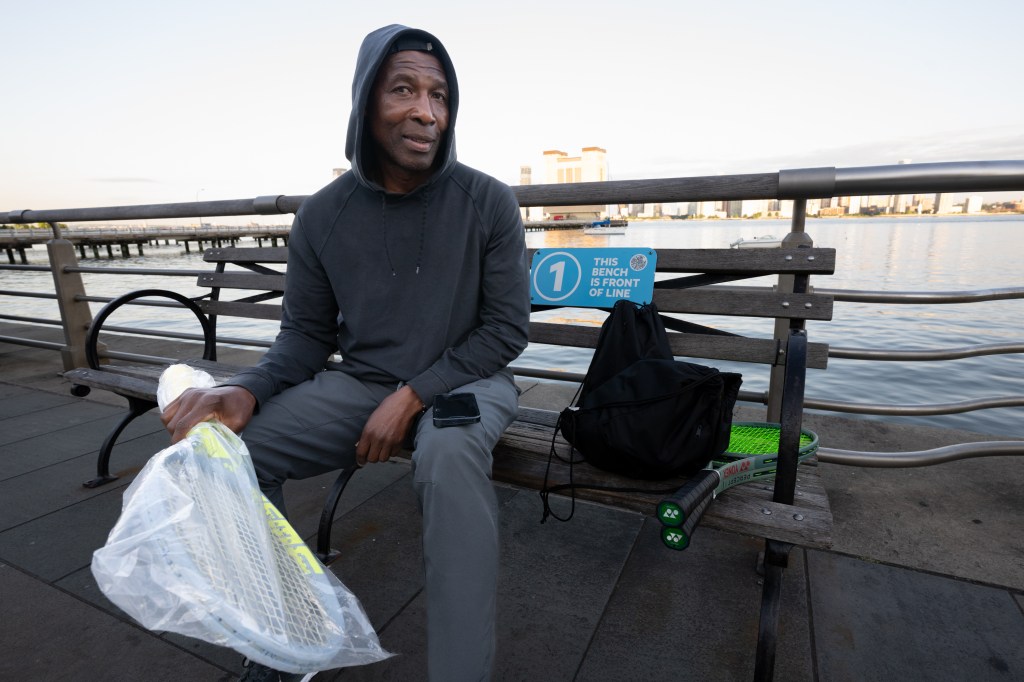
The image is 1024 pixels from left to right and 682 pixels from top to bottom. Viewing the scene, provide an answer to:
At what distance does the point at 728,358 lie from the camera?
2189 mm

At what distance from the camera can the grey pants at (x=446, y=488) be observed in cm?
139

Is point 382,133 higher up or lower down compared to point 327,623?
higher up

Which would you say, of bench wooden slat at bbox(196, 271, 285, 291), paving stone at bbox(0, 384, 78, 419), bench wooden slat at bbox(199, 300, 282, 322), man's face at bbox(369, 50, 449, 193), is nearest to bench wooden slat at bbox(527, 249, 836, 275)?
man's face at bbox(369, 50, 449, 193)

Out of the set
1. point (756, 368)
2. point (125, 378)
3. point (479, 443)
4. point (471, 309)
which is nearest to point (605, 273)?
point (471, 309)

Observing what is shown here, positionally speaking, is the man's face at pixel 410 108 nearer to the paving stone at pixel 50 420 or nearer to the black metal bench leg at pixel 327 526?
the black metal bench leg at pixel 327 526

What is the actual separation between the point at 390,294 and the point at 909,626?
2094 millimetres

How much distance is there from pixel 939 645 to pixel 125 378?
3490 millimetres

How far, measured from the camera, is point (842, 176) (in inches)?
81.8

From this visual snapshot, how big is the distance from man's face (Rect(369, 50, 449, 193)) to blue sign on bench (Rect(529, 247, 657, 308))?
2.41ft

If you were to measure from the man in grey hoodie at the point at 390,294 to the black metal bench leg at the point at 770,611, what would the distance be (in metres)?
0.87

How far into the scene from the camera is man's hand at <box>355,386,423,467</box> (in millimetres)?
1729

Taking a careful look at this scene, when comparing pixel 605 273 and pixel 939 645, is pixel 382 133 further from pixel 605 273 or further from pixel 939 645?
pixel 939 645

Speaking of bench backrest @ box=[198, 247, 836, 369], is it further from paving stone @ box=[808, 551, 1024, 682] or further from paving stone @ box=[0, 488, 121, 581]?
paving stone @ box=[0, 488, 121, 581]

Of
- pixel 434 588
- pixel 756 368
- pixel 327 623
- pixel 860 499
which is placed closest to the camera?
pixel 327 623
